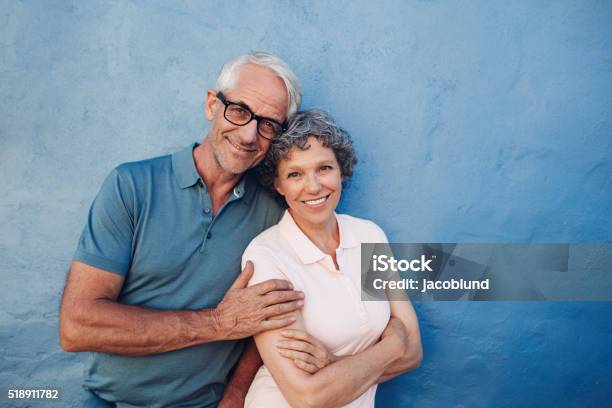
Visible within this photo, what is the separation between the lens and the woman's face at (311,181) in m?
2.18

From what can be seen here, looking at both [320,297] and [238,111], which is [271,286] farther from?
[238,111]

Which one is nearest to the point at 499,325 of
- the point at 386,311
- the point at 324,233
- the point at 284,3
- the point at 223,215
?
the point at 386,311

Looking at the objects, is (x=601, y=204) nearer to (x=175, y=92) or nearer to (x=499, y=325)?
(x=499, y=325)

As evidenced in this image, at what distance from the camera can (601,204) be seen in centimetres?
273

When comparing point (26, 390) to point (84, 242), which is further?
point (26, 390)

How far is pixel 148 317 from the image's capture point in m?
2.04

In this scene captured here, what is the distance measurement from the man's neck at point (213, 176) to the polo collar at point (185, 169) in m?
0.05

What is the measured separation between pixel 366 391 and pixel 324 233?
0.71 m

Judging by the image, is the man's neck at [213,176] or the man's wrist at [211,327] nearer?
the man's wrist at [211,327]

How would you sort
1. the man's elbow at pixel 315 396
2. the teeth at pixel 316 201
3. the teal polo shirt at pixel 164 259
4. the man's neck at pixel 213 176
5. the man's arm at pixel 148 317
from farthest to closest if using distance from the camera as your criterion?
1. the man's neck at pixel 213 176
2. the teeth at pixel 316 201
3. the teal polo shirt at pixel 164 259
4. the man's arm at pixel 148 317
5. the man's elbow at pixel 315 396

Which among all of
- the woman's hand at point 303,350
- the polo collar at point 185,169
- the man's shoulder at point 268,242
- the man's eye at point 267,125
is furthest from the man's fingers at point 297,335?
the man's eye at point 267,125

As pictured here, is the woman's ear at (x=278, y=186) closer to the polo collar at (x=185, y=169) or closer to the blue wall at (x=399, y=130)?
the polo collar at (x=185, y=169)

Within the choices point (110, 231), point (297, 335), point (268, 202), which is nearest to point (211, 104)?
point (268, 202)

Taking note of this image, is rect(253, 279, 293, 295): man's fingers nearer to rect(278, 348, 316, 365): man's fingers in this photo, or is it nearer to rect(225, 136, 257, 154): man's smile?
rect(278, 348, 316, 365): man's fingers
